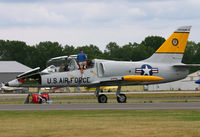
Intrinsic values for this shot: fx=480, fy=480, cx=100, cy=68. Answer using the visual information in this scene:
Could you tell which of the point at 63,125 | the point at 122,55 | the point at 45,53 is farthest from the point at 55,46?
the point at 63,125

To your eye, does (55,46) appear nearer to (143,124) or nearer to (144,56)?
(144,56)

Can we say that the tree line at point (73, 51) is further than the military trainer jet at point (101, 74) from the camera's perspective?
Yes

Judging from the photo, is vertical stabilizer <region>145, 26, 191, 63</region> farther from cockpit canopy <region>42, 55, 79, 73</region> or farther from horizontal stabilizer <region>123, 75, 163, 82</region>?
cockpit canopy <region>42, 55, 79, 73</region>

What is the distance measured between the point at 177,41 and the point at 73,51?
385ft

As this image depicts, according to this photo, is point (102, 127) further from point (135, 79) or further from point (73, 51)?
point (73, 51)

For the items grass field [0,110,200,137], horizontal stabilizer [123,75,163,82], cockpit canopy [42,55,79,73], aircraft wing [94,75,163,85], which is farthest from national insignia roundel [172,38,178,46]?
grass field [0,110,200,137]

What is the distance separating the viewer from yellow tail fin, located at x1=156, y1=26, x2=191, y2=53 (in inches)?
1303

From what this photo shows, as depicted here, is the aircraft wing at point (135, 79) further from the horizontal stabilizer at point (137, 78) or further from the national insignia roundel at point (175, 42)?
the national insignia roundel at point (175, 42)

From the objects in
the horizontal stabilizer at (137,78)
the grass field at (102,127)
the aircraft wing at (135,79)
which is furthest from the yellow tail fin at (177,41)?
the grass field at (102,127)

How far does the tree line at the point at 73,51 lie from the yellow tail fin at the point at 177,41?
10469cm

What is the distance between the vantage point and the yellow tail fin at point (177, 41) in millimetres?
33094

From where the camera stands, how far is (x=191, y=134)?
13.6 metres

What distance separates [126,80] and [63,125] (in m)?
15.9

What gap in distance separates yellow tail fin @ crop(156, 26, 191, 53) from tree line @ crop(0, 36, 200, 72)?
343 feet
